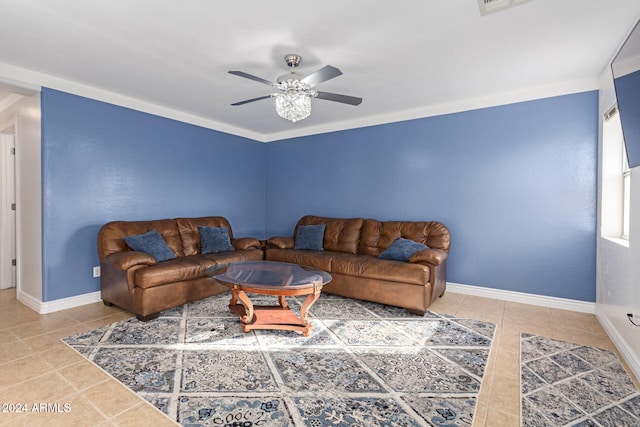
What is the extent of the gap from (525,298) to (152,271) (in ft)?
13.6

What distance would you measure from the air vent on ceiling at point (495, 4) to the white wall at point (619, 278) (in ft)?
4.88

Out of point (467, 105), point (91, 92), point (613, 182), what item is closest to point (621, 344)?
point (613, 182)

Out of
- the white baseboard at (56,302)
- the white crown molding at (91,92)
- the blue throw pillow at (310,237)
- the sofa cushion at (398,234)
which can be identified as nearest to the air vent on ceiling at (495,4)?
the sofa cushion at (398,234)

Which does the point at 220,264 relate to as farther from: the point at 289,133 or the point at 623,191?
the point at 623,191

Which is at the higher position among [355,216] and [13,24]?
[13,24]

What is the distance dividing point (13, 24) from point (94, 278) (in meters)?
2.59

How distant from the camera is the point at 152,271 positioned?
3104 mm

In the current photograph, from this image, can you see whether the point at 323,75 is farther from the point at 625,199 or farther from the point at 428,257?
the point at 625,199

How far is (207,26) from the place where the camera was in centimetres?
235

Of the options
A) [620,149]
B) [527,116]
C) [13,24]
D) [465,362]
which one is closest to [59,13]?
[13,24]

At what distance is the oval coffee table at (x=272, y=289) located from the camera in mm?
2666

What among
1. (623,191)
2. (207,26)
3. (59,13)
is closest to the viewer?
(59,13)

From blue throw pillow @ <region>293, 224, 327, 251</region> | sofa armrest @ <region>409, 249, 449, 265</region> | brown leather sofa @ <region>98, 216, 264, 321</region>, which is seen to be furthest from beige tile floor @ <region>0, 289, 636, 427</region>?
blue throw pillow @ <region>293, 224, 327, 251</region>

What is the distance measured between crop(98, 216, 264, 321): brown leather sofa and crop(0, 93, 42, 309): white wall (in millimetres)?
637
